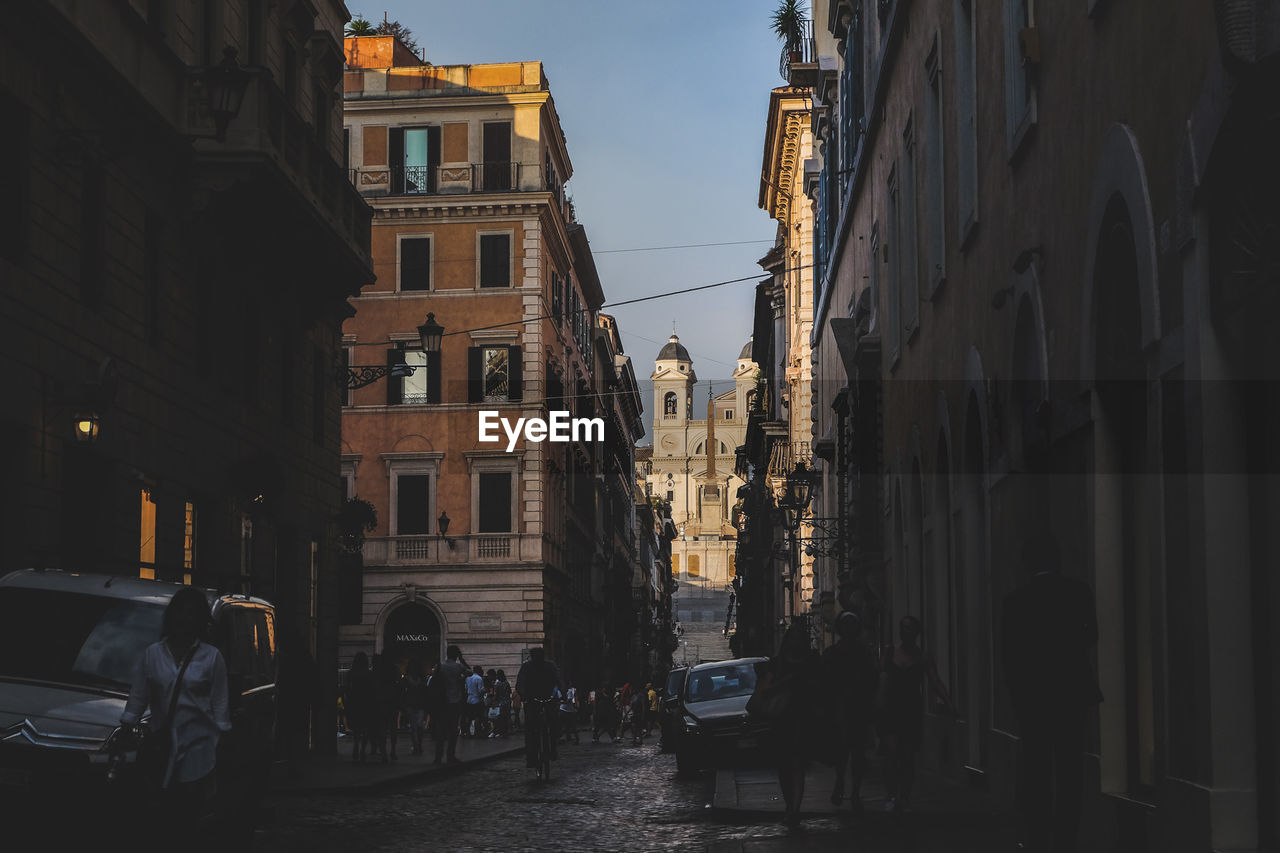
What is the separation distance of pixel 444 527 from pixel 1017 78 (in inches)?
1511

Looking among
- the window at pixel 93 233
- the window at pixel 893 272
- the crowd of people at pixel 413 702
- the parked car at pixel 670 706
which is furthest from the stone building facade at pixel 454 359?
the window at pixel 93 233

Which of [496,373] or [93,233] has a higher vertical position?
[496,373]

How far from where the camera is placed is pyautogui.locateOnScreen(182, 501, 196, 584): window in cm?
2138

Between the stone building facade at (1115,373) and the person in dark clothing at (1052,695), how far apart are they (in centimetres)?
41

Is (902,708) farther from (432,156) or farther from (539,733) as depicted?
(432,156)

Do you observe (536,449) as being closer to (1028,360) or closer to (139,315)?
(139,315)

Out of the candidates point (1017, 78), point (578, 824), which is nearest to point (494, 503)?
point (578, 824)

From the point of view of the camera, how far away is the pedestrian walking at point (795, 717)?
13969 millimetres

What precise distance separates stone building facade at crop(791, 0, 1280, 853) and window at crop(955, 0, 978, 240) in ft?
0.16

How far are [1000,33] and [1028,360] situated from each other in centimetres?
272

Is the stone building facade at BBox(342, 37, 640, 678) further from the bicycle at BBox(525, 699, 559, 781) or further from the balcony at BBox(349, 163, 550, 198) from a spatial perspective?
the bicycle at BBox(525, 699, 559, 781)

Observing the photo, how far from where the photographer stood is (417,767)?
24016 mm

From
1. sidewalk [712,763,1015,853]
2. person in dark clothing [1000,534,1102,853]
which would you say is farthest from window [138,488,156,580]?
person in dark clothing [1000,534,1102,853]

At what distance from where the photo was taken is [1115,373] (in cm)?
1045
